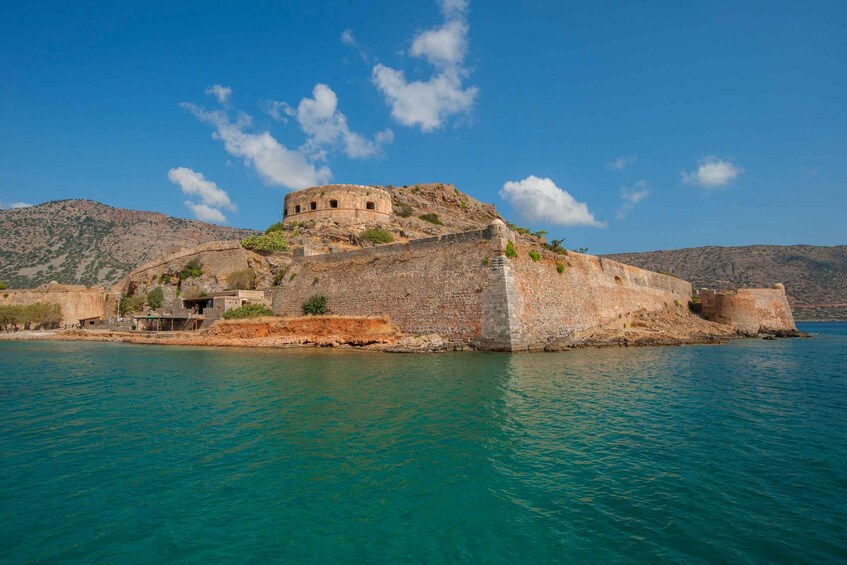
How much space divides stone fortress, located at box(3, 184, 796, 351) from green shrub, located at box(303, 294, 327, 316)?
495 millimetres

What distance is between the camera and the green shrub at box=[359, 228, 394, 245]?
32.8 m

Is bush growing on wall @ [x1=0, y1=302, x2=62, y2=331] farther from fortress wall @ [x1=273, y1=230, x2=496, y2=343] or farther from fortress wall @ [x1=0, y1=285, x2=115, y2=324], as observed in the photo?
fortress wall @ [x1=273, y1=230, x2=496, y2=343]

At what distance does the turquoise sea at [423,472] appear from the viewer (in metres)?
4.25

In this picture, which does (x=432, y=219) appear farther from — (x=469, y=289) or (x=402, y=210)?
(x=469, y=289)

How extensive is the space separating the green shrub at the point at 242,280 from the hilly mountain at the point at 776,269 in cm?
7050

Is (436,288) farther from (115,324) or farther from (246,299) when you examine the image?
(115,324)

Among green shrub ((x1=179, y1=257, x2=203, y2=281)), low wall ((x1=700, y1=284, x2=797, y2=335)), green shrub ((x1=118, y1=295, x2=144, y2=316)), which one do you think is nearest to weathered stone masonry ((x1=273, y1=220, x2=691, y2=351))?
green shrub ((x1=179, y1=257, x2=203, y2=281))

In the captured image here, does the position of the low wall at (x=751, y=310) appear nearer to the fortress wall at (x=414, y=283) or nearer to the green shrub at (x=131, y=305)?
the fortress wall at (x=414, y=283)

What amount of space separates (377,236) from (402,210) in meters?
9.27

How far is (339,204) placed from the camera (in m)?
37.8

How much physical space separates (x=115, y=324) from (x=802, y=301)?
9739 cm

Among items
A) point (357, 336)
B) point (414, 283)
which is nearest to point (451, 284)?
point (414, 283)

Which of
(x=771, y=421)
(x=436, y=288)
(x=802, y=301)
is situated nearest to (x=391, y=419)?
(x=771, y=421)

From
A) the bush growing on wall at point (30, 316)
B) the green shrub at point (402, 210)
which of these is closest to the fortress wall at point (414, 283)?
the green shrub at point (402, 210)
